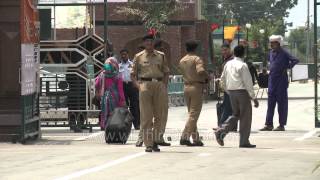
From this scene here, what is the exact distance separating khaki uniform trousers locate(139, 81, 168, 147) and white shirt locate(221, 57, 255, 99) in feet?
4.18

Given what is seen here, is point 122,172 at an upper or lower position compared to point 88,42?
lower

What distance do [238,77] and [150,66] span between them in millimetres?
1611

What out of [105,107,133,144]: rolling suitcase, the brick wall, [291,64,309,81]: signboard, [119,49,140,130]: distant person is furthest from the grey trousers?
the brick wall

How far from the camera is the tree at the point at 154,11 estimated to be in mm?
35625

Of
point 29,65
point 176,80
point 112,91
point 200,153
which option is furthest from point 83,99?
point 176,80

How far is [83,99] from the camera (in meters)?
17.7

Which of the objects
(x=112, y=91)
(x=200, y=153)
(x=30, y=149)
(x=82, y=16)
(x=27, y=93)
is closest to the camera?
(x=200, y=153)

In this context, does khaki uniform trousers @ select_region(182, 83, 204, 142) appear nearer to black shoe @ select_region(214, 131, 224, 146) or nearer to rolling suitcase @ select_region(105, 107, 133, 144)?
black shoe @ select_region(214, 131, 224, 146)

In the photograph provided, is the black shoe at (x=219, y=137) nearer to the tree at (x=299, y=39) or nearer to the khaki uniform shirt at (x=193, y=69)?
the khaki uniform shirt at (x=193, y=69)

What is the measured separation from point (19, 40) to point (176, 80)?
15859 mm

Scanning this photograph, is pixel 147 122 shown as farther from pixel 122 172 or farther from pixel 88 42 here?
pixel 88 42

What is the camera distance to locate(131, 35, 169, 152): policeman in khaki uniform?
12.5 m

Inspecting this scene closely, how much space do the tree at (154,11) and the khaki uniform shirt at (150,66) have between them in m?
22.3

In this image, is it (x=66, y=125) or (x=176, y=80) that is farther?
(x=176, y=80)
